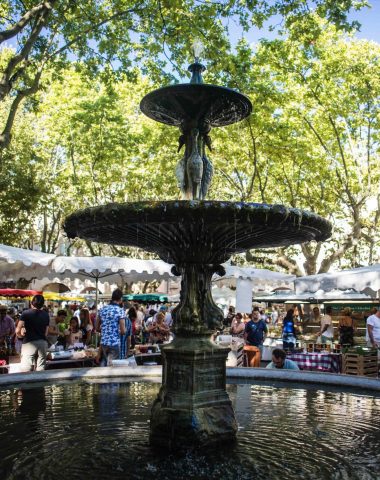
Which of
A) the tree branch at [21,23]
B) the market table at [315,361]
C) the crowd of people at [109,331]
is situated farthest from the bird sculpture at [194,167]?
the market table at [315,361]

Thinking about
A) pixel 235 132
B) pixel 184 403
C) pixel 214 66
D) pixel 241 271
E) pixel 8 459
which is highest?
pixel 235 132

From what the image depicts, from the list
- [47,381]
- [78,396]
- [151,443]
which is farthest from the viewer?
[47,381]

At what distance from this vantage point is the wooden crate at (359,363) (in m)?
9.02

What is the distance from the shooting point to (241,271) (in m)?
14.4

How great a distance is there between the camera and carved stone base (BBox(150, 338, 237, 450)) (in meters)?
4.51

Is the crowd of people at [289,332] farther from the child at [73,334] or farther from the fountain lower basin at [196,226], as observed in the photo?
the child at [73,334]

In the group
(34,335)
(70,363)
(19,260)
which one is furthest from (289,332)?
(34,335)

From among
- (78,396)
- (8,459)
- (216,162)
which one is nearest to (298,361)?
(78,396)

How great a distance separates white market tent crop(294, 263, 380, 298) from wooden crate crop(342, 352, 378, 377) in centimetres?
174

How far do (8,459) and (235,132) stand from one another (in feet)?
56.9

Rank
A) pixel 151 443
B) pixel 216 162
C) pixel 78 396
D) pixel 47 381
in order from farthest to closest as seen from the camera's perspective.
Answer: pixel 216 162, pixel 47 381, pixel 78 396, pixel 151 443

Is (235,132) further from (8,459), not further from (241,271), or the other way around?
(8,459)

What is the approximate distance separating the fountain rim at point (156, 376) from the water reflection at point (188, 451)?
0.65 feet

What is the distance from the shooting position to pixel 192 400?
4645mm
